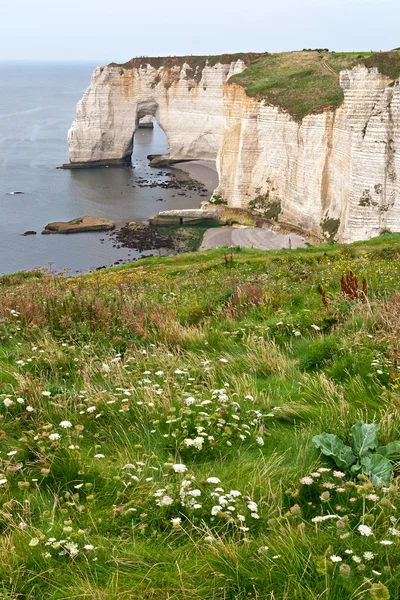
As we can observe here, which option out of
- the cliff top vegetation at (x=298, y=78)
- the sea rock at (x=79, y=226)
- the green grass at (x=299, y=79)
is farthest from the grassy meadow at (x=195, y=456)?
the sea rock at (x=79, y=226)

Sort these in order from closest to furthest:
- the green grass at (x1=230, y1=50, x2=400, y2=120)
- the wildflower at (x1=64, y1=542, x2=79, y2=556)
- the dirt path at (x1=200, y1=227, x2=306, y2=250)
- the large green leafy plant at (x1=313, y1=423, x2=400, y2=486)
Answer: the wildflower at (x1=64, y1=542, x2=79, y2=556), the large green leafy plant at (x1=313, y1=423, x2=400, y2=486), the dirt path at (x1=200, y1=227, x2=306, y2=250), the green grass at (x1=230, y1=50, x2=400, y2=120)

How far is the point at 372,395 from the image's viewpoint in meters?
5.98

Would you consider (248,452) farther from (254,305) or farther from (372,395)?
(254,305)

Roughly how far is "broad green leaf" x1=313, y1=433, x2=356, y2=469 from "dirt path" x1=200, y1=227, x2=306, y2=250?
140ft

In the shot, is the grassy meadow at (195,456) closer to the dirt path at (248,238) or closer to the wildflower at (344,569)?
the wildflower at (344,569)

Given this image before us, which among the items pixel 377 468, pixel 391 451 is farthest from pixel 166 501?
pixel 391 451

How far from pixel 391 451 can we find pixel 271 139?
178ft

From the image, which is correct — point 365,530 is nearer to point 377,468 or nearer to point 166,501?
point 377,468

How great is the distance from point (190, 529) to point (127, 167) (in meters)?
89.7

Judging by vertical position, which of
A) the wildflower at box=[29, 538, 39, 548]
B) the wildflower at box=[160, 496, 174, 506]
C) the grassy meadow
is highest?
the wildflower at box=[160, 496, 174, 506]

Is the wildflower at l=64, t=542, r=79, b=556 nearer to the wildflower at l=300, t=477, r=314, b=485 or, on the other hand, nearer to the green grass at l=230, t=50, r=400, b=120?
the wildflower at l=300, t=477, r=314, b=485

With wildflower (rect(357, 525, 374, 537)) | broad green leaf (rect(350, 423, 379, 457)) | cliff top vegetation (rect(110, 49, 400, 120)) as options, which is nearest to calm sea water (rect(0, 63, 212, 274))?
cliff top vegetation (rect(110, 49, 400, 120))

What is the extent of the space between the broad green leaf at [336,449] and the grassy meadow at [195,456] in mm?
82

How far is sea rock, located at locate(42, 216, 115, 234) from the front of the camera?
192 feet
